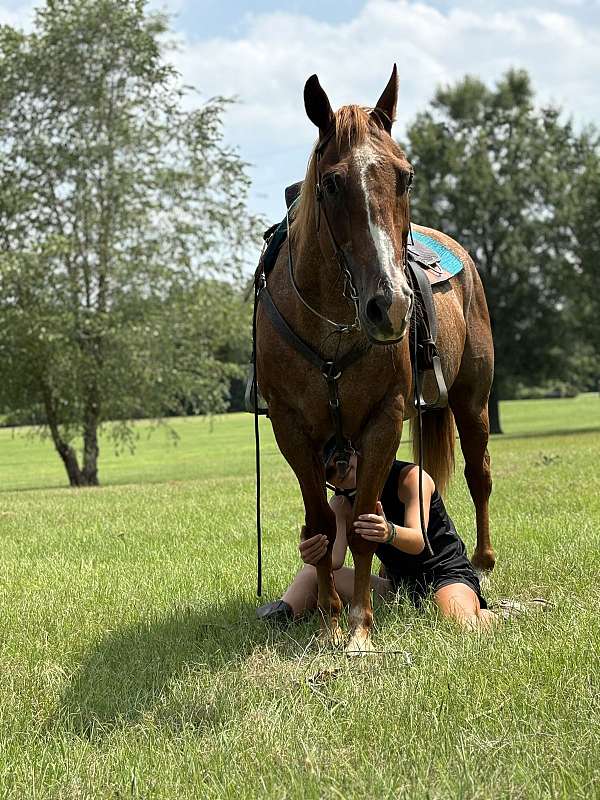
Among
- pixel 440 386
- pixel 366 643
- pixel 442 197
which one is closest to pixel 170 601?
pixel 366 643

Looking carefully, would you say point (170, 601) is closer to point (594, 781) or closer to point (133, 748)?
point (133, 748)

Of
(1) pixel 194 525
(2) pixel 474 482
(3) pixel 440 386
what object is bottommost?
(1) pixel 194 525

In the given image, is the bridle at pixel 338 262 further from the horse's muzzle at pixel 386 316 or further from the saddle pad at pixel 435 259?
the saddle pad at pixel 435 259

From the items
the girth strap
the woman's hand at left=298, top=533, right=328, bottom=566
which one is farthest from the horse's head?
the woman's hand at left=298, top=533, right=328, bottom=566

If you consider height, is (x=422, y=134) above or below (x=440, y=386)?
above

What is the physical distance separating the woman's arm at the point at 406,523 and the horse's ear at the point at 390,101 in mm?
1732

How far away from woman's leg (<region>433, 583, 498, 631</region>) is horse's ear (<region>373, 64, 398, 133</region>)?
7.40ft

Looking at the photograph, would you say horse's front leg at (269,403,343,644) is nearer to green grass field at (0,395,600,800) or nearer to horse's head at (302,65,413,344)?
green grass field at (0,395,600,800)

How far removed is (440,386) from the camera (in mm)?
4824

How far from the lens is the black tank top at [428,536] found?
Result: 192 inches

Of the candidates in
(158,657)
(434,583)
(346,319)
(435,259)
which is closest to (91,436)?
(435,259)

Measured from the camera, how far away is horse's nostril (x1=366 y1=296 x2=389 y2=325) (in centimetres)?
327

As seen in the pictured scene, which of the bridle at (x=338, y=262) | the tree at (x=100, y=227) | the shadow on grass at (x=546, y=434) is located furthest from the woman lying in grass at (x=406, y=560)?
the shadow on grass at (x=546, y=434)

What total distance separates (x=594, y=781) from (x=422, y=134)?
122 feet
